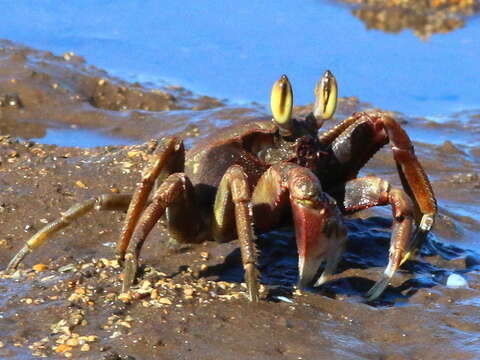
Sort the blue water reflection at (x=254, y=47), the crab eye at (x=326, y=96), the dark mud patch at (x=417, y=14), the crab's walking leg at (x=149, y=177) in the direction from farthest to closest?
the dark mud patch at (x=417, y=14)
the blue water reflection at (x=254, y=47)
the crab eye at (x=326, y=96)
the crab's walking leg at (x=149, y=177)

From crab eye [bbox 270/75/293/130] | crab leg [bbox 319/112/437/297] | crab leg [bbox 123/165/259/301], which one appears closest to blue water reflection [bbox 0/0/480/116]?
crab leg [bbox 319/112/437/297]

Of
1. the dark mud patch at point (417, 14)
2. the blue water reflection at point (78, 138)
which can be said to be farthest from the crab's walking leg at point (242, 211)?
the dark mud patch at point (417, 14)

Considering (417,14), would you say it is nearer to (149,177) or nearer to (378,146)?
(378,146)

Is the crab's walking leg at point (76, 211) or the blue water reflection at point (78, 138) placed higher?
the blue water reflection at point (78, 138)

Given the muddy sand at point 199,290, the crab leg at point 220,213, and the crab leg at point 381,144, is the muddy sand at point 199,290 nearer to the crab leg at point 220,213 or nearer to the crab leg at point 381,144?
the crab leg at point 220,213

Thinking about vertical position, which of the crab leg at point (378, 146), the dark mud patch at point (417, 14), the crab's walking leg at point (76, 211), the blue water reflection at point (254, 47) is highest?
the dark mud patch at point (417, 14)

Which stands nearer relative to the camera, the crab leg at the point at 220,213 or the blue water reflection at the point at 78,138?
the crab leg at the point at 220,213

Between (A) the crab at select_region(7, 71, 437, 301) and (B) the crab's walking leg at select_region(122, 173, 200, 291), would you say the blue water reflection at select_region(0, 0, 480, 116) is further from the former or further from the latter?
(B) the crab's walking leg at select_region(122, 173, 200, 291)
